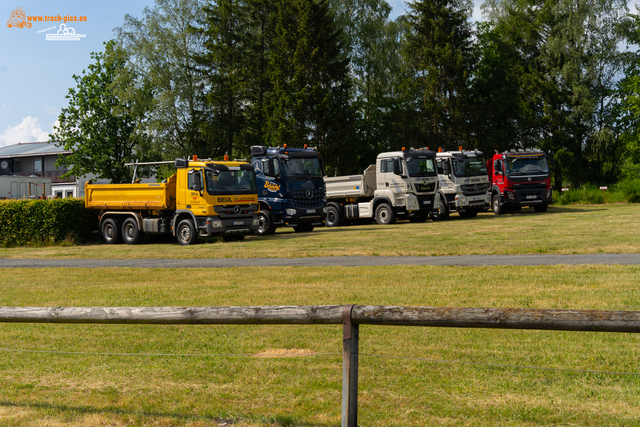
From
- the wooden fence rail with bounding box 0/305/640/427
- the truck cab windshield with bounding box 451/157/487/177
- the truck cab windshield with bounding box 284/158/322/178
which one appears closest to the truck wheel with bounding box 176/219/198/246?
the truck cab windshield with bounding box 284/158/322/178

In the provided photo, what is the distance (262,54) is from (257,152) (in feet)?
71.0

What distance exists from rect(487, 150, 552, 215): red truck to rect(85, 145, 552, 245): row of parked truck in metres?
0.05

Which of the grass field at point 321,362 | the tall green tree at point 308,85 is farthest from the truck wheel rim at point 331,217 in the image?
the grass field at point 321,362

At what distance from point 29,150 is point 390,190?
172 feet

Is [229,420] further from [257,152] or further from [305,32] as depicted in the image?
[305,32]

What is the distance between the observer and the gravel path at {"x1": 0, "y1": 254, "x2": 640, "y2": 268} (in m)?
12.8

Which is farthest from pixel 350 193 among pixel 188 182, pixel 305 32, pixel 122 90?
pixel 122 90

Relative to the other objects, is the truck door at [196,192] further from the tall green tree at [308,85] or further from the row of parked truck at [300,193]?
the tall green tree at [308,85]

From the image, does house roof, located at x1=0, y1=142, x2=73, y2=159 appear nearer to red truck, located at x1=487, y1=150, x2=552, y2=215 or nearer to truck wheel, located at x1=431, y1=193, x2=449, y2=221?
truck wheel, located at x1=431, y1=193, x2=449, y2=221

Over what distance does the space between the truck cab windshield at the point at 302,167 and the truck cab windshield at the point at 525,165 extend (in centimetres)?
1101

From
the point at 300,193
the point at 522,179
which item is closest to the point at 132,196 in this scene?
the point at 300,193

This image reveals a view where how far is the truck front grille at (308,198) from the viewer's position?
75.9 ft

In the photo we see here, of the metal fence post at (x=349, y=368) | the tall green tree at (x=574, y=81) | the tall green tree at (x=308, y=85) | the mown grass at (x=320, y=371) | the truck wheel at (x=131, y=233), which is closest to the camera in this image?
the metal fence post at (x=349, y=368)

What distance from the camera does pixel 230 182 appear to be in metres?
20.7
